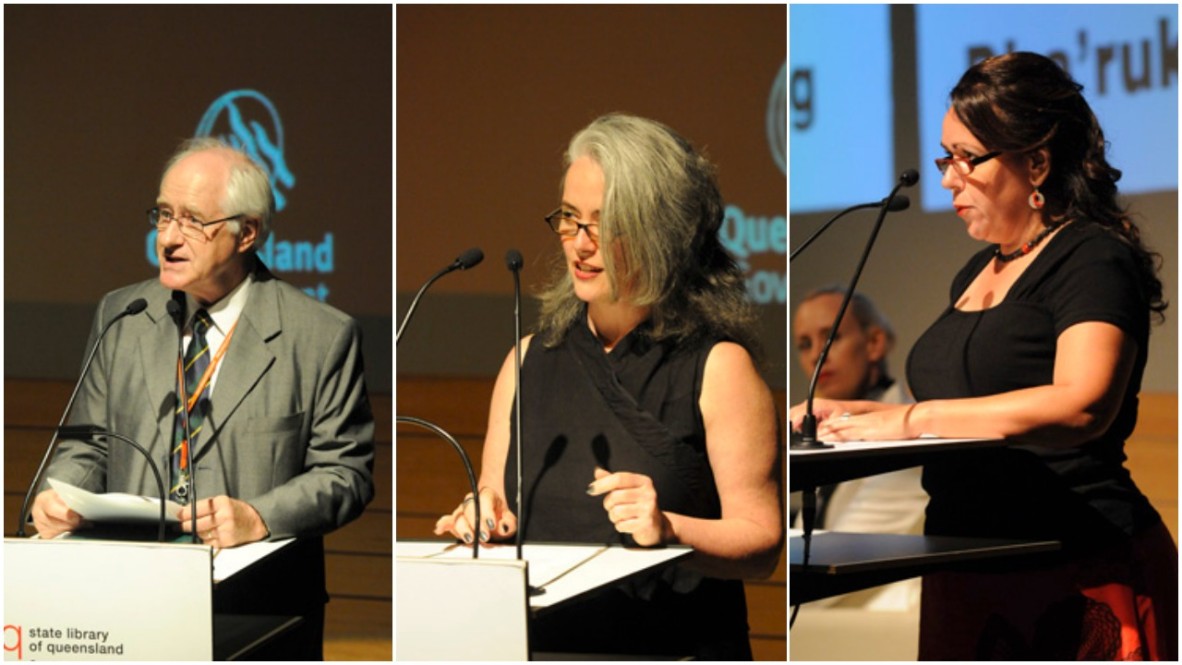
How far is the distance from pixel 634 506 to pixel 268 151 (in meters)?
1.25

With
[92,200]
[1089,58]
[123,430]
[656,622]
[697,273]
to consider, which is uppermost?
[1089,58]

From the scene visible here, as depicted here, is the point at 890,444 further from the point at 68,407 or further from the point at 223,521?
the point at 68,407

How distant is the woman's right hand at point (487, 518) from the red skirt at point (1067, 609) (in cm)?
96

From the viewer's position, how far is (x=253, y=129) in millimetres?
3430

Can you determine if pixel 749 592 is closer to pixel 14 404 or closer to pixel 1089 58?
pixel 1089 58

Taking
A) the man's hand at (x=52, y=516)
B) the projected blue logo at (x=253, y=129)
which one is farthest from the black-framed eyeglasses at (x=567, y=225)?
the man's hand at (x=52, y=516)

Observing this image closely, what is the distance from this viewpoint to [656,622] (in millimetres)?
3094

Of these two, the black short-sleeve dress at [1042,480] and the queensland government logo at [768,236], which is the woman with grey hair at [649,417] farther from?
the black short-sleeve dress at [1042,480]

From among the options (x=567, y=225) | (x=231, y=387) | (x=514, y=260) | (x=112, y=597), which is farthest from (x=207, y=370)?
(x=567, y=225)

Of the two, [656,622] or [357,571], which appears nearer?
[656,622]

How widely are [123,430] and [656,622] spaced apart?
1.35 metres

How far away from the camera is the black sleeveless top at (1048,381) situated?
2.98 meters

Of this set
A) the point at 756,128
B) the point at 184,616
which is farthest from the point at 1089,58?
the point at 184,616

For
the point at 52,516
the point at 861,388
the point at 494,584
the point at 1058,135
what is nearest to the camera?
the point at 494,584
